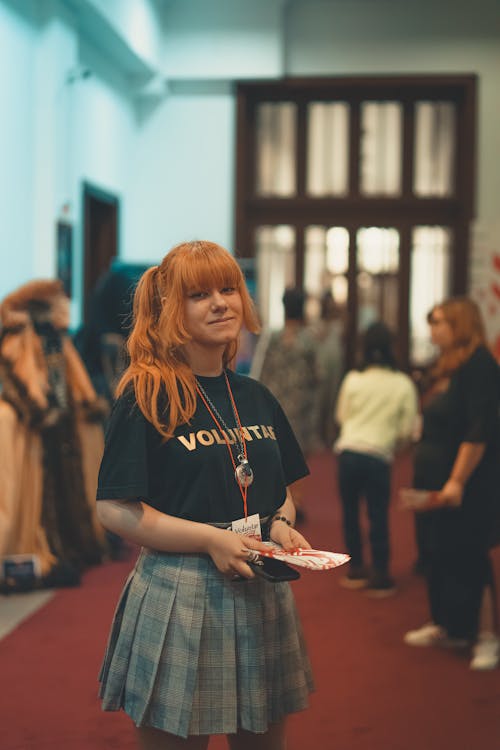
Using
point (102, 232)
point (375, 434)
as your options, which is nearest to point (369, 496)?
point (375, 434)

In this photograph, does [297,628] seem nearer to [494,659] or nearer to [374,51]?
[494,659]

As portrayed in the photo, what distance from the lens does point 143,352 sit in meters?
2.30

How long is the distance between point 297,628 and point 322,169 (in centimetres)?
1061

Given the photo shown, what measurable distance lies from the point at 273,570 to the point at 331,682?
2.32 m

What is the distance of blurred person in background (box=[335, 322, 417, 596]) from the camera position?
18.2 ft

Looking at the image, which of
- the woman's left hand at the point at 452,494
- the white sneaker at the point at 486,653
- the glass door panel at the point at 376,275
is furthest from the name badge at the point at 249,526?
the glass door panel at the point at 376,275

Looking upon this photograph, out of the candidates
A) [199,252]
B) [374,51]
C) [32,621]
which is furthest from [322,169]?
[199,252]

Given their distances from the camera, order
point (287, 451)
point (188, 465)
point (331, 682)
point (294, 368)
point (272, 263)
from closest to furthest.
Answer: point (188, 465)
point (287, 451)
point (331, 682)
point (294, 368)
point (272, 263)

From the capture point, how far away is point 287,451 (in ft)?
8.25

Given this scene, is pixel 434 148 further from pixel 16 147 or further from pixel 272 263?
pixel 16 147

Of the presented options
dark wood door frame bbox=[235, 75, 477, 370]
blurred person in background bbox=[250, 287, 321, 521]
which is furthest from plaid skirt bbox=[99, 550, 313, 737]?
dark wood door frame bbox=[235, 75, 477, 370]

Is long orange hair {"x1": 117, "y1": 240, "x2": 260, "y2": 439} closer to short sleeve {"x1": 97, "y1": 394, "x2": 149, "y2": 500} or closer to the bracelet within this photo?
short sleeve {"x1": 97, "y1": 394, "x2": 149, "y2": 500}

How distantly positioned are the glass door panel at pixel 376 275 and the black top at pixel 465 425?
8036 mm

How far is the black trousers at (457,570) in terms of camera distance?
4461 millimetres
